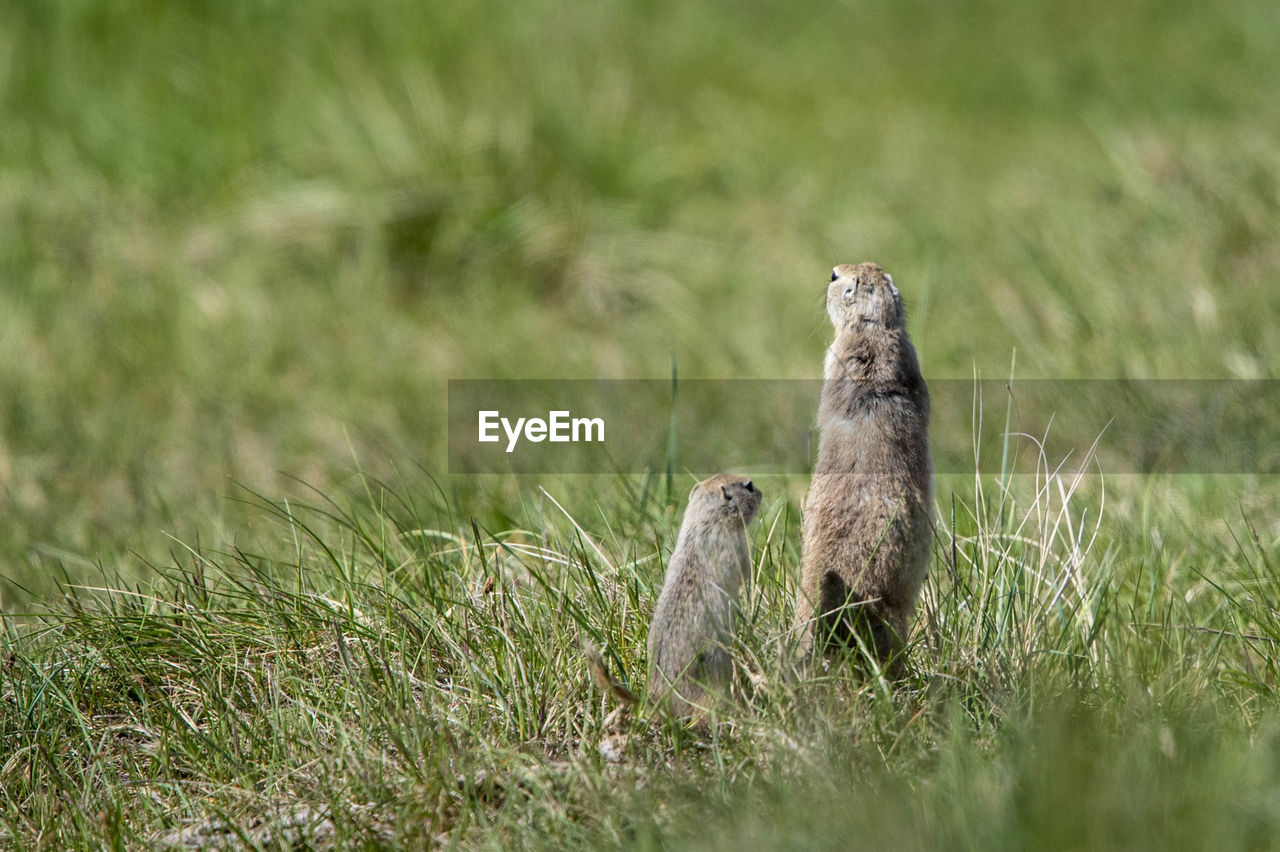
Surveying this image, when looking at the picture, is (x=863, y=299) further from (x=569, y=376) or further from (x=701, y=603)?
(x=569, y=376)

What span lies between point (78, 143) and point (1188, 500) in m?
6.36

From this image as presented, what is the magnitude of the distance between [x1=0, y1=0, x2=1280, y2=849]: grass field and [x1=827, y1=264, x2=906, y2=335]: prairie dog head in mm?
458

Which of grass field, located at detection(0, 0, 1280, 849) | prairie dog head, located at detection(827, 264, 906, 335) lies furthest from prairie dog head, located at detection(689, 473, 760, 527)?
prairie dog head, located at detection(827, 264, 906, 335)

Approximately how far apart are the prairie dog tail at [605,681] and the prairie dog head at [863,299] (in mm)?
855

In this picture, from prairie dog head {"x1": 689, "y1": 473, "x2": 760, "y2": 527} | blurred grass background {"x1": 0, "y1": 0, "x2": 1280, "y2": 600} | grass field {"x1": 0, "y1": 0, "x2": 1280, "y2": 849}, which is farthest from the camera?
blurred grass background {"x1": 0, "y1": 0, "x2": 1280, "y2": 600}

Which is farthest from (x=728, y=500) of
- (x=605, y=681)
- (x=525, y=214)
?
(x=525, y=214)

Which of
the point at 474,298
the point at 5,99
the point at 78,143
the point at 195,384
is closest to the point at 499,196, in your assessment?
the point at 474,298

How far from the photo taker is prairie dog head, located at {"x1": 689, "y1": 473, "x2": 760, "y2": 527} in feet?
8.50

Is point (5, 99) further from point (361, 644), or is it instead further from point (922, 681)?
point (922, 681)

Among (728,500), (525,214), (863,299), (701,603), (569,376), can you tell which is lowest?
(701,603)

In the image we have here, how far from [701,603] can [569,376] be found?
3.78 metres

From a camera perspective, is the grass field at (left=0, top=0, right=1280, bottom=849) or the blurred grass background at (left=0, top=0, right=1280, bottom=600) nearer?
the grass field at (left=0, top=0, right=1280, bottom=849)

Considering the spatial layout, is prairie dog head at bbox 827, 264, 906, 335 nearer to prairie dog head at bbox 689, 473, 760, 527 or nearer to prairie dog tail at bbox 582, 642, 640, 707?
prairie dog head at bbox 689, 473, 760, 527

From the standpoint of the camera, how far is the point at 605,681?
8.43 feet
